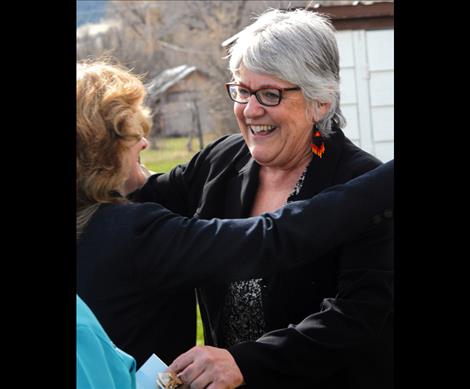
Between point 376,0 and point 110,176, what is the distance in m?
8.81

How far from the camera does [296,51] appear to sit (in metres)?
2.63

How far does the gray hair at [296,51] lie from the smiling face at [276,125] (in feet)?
0.13

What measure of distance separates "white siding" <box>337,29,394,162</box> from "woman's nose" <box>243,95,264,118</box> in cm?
742

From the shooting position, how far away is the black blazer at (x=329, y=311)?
2.39m

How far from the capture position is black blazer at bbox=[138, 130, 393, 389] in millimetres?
2387

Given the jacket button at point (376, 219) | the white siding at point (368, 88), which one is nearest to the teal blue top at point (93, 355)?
the jacket button at point (376, 219)

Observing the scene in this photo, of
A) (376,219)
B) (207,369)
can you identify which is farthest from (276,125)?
(207,369)

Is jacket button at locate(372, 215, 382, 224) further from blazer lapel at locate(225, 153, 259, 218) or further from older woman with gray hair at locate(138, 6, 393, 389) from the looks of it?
blazer lapel at locate(225, 153, 259, 218)

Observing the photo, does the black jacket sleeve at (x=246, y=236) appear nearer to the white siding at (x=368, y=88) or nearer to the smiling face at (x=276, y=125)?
the smiling face at (x=276, y=125)

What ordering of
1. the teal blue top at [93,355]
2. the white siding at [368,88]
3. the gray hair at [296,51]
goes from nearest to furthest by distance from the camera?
1. the teal blue top at [93,355]
2. the gray hair at [296,51]
3. the white siding at [368,88]

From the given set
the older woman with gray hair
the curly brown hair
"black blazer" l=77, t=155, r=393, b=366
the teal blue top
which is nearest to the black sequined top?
the older woman with gray hair

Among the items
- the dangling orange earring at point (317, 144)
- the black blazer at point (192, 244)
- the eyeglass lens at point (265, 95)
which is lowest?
the black blazer at point (192, 244)
